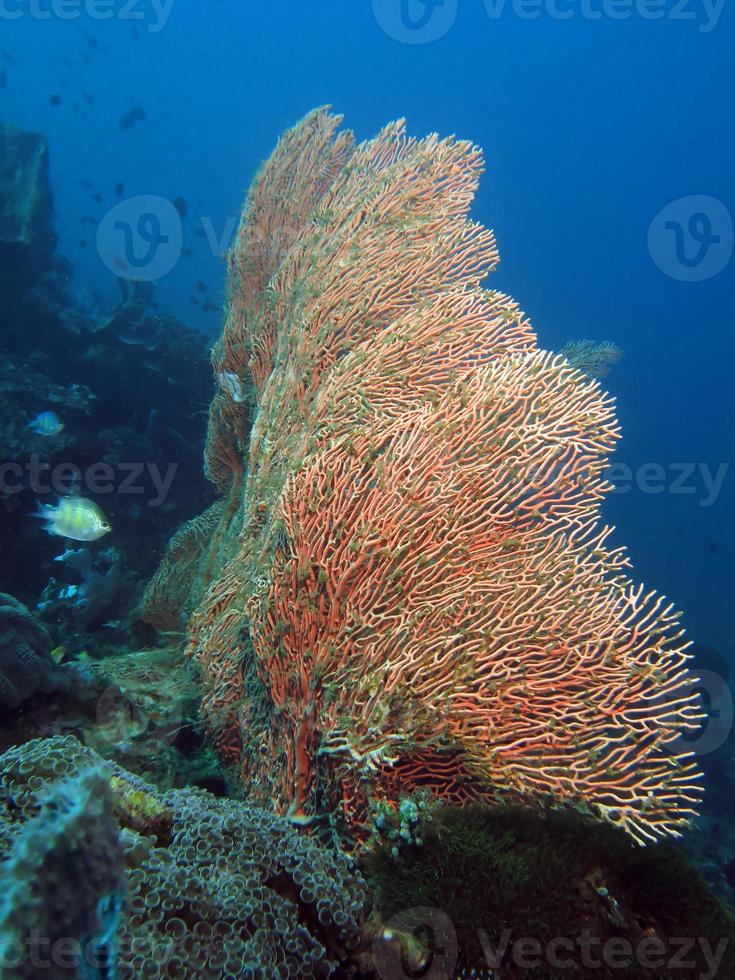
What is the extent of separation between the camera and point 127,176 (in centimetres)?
9500

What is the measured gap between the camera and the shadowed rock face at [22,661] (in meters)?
3.42

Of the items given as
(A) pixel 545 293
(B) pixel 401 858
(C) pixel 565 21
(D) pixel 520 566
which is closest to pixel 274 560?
(D) pixel 520 566

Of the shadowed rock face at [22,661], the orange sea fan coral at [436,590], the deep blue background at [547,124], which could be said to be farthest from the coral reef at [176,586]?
the deep blue background at [547,124]

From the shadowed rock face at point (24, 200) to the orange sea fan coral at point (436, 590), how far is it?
12.5 metres

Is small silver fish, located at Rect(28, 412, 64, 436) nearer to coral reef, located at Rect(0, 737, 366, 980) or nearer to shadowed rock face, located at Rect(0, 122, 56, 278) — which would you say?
coral reef, located at Rect(0, 737, 366, 980)

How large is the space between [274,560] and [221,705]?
4.07ft

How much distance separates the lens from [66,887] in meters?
1.05

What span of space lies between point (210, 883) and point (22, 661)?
94.0 inches

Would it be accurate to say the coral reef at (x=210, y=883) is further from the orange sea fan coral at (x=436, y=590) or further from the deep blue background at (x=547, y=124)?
the deep blue background at (x=547, y=124)

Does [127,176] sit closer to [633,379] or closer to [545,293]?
[545,293]


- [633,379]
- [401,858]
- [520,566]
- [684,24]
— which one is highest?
[684,24]

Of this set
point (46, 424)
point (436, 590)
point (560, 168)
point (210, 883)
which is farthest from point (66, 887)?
point (560, 168)

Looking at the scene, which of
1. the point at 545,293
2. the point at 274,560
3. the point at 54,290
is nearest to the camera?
the point at 274,560

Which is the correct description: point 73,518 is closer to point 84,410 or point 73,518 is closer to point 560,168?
point 84,410
